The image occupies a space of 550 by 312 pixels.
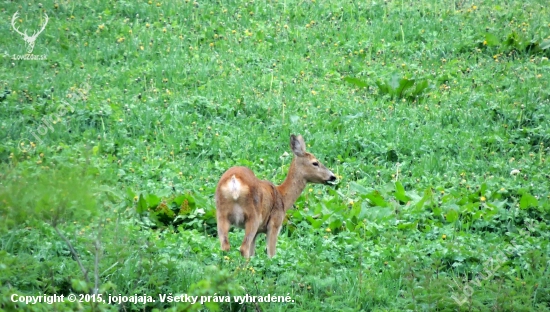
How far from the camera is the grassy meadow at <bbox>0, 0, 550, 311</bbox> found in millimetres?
7062

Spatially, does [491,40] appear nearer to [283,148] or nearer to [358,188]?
[283,148]

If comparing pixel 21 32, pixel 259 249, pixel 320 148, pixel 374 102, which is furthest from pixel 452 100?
pixel 21 32

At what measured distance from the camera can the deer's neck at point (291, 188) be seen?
374 inches

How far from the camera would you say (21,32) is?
1443cm

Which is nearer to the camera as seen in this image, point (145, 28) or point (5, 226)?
point (5, 226)

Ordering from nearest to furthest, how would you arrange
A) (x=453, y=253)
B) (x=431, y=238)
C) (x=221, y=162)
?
(x=453, y=253) < (x=431, y=238) < (x=221, y=162)

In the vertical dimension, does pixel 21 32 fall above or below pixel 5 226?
below

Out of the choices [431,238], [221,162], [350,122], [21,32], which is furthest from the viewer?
[21,32]

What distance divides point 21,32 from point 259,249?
723 centimetres

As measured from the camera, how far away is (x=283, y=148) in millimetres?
11758

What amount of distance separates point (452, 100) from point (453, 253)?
537 cm

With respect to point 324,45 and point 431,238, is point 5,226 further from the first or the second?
point 324,45

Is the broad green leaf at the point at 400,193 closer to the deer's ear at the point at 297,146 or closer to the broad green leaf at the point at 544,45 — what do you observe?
the deer's ear at the point at 297,146

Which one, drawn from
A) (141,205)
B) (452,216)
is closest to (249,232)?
(141,205)
